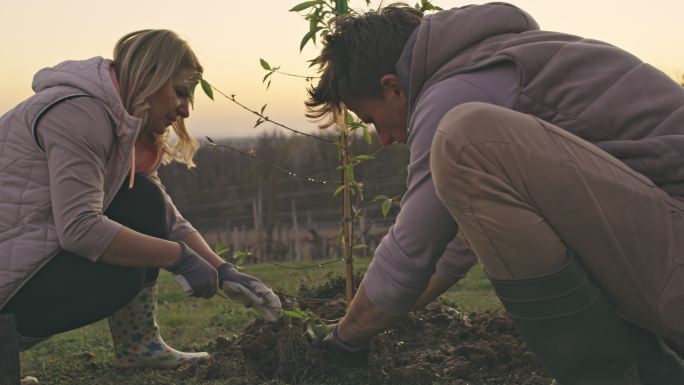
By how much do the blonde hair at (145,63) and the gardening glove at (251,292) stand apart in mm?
644

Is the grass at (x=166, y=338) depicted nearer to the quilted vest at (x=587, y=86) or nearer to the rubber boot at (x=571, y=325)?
the rubber boot at (x=571, y=325)

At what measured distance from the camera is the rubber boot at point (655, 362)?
230cm

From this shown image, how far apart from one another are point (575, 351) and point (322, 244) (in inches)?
423

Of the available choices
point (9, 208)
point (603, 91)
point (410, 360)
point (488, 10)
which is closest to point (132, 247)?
point (9, 208)

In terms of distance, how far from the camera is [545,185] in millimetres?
2047

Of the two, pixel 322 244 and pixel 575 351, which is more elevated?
pixel 575 351

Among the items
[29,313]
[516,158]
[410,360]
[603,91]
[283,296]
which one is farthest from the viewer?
[283,296]

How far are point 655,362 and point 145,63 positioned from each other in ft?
6.31

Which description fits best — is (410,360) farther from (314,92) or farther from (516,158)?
(516,158)

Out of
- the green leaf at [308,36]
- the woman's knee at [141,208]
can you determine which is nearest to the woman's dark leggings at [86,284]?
the woman's knee at [141,208]

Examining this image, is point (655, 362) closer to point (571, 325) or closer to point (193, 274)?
point (571, 325)

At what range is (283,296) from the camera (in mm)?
3531

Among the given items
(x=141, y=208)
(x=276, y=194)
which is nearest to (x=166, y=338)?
(x=141, y=208)

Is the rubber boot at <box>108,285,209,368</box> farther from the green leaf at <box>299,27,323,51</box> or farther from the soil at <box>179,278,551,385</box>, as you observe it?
the green leaf at <box>299,27,323,51</box>
